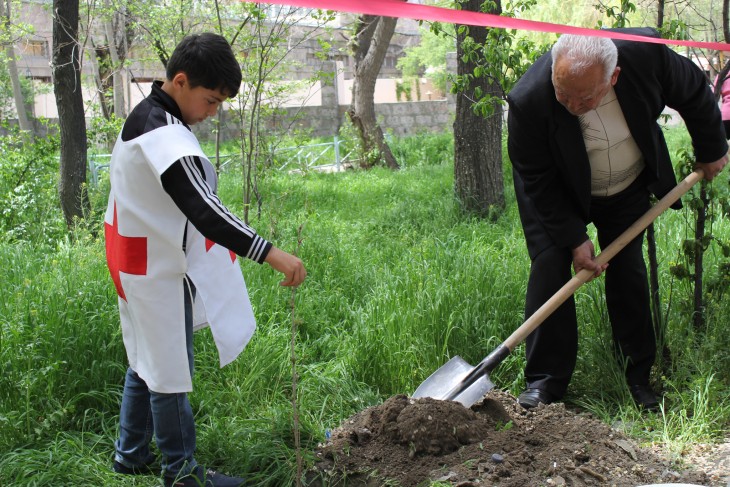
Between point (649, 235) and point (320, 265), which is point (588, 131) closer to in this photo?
point (649, 235)

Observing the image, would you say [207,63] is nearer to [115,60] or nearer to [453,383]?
[453,383]

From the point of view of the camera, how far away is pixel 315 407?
11.4ft

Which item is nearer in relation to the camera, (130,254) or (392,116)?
(130,254)

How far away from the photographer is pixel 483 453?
2.92 metres

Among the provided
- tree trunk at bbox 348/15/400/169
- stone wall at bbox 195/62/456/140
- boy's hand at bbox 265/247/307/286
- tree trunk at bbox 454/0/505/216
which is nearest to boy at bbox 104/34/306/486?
boy's hand at bbox 265/247/307/286

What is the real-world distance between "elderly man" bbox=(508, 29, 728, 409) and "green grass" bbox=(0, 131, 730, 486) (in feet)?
0.67

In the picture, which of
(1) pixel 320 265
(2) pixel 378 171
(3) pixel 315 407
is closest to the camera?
(3) pixel 315 407

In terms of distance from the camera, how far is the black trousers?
3494 millimetres

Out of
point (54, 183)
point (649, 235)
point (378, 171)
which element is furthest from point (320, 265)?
point (378, 171)

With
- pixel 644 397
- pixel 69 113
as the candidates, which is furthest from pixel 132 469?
pixel 69 113

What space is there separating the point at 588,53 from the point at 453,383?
1.58 m

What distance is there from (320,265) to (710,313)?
101 inches

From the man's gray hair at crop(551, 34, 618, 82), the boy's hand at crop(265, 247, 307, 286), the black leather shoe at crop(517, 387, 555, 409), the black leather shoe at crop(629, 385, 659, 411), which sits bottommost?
the black leather shoe at crop(629, 385, 659, 411)

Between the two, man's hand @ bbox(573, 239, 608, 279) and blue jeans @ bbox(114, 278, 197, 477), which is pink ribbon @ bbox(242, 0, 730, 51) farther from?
→ blue jeans @ bbox(114, 278, 197, 477)
